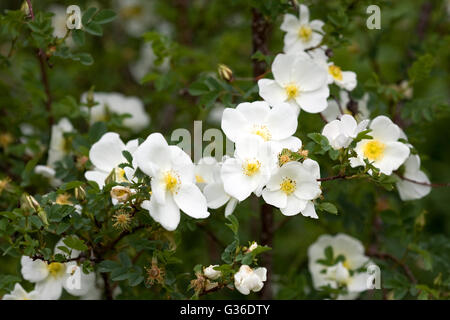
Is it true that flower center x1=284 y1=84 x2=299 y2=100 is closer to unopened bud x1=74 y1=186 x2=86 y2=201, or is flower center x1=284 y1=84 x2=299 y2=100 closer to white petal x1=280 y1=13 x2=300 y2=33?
white petal x1=280 y1=13 x2=300 y2=33

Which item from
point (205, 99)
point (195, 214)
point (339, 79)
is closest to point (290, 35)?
point (339, 79)

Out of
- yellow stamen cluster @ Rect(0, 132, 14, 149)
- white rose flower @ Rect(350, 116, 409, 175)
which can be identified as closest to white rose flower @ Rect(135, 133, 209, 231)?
white rose flower @ Rect(350, 116, 409, 175)

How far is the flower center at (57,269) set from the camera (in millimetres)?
1745

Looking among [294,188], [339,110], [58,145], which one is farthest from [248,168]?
[58,145]

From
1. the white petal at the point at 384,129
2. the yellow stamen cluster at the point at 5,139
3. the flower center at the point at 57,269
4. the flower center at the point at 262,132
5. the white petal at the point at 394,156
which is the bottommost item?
the flower center at the point at 57,269

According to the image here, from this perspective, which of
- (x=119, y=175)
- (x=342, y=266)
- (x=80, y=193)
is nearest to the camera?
(x=80, y=193)

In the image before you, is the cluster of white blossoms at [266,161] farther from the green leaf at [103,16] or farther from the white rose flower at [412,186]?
the green leaf at [103,16]

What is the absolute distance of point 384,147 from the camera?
1.68 meters

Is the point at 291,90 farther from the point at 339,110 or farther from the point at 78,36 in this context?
the point at 78,36

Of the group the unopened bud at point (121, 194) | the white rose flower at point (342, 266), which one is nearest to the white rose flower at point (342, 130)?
the unopened bud at point (121, 194)

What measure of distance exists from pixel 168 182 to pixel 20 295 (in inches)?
24.0

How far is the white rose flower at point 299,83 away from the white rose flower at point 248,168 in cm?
26
